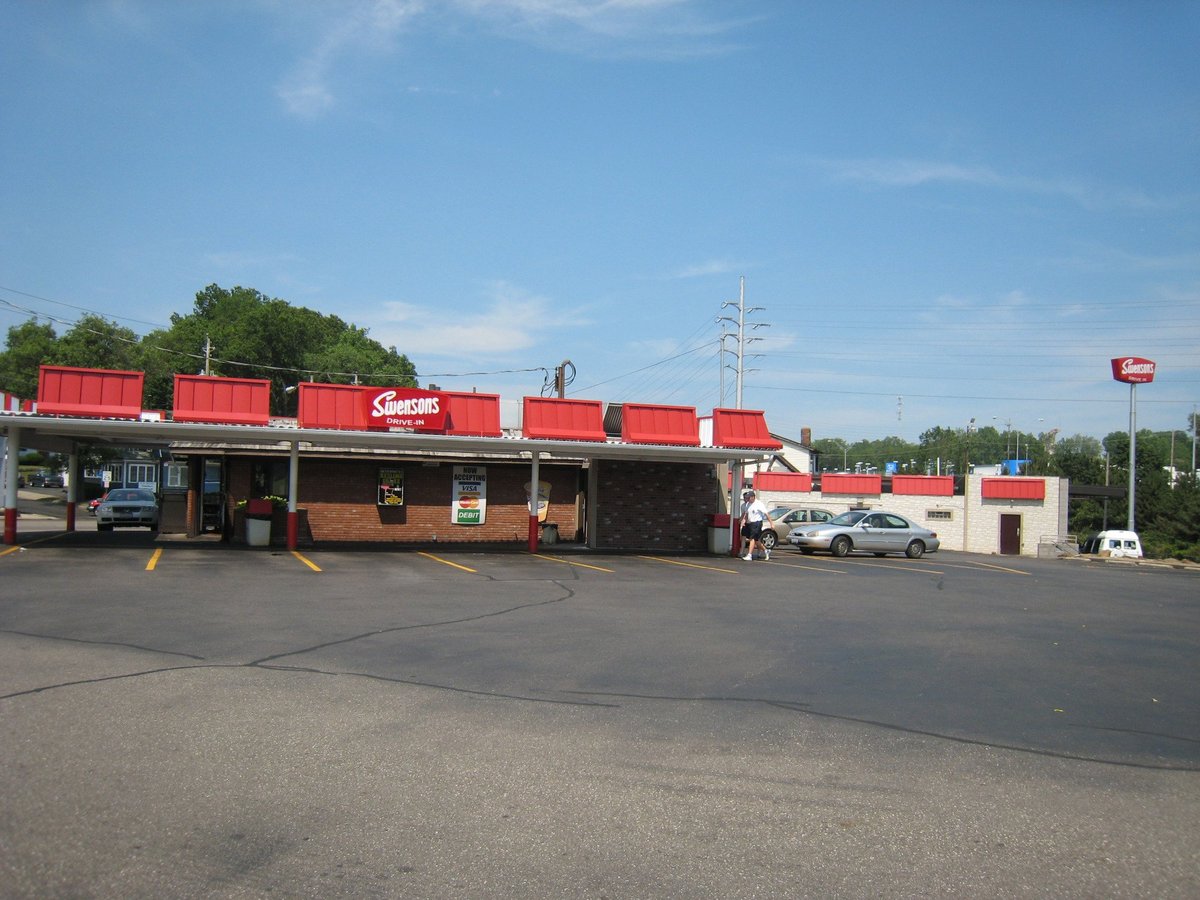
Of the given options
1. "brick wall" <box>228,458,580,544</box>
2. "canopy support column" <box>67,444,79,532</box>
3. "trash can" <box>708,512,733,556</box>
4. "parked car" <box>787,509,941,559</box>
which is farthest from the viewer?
"parked car" <box>787,509,941,559</box>

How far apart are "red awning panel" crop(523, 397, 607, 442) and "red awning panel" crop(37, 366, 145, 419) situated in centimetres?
878

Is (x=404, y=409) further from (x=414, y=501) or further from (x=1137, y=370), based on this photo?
(x=1137, y=370)

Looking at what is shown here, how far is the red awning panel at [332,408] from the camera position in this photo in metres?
22.2

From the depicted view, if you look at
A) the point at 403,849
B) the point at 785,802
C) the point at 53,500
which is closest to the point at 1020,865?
the point at 785,802

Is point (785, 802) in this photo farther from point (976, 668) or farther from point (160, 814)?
point (976, 668)

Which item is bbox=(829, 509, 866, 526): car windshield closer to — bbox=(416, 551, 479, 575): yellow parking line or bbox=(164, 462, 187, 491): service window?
bbox=(416, 551, 479, 575): yellow parking line

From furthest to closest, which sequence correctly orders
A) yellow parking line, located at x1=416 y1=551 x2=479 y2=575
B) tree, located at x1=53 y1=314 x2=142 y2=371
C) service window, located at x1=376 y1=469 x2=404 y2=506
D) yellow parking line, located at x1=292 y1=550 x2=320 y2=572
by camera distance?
tree, located at x1=53 y1=314 x2=142 y2=371, service window, located at x1=376 y1=469 x2=404 y2=506, yellow parking line, located at x1=416 y1=551 x2=479 y2=575, yellow parking line, located at x1=292 y1=550 x2=320 y2=572

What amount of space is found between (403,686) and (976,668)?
5.63m

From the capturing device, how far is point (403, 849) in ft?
15.4

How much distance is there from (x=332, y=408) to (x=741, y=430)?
410 inches

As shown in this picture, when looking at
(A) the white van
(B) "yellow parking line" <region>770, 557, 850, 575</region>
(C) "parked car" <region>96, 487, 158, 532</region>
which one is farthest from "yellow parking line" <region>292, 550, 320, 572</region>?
(A) the white van

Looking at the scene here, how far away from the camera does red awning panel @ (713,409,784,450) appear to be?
25344 mm

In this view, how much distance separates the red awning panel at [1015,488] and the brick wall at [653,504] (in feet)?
77.2

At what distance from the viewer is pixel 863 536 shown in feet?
95.1
